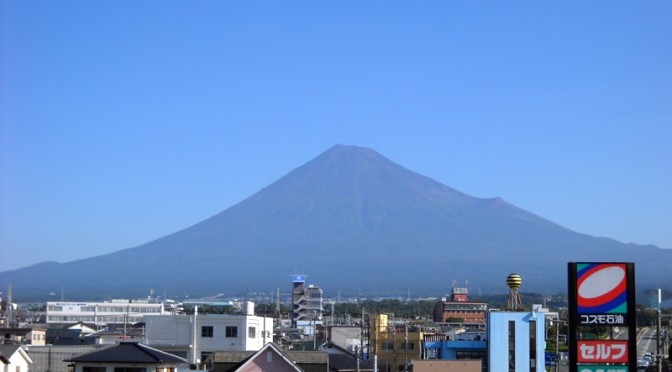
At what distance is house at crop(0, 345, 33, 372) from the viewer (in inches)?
1387

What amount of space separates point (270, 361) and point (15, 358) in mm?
10072

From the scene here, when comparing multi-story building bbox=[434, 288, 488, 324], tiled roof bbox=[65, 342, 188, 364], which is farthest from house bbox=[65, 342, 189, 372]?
multi-story building bbox=[434, 288, 488, 324]

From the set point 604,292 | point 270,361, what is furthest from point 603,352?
point 270,361

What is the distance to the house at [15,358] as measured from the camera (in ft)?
116

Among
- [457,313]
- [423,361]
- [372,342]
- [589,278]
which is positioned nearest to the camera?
[589,278]

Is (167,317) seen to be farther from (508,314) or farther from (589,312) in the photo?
(589,312)

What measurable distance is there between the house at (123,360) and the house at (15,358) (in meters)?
5.36

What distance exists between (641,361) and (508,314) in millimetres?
15568

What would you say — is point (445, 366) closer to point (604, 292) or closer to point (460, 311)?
point (604, 292)

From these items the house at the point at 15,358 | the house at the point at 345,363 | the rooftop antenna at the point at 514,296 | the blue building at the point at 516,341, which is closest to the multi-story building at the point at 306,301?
the rooftop antenna at the point at 514,296

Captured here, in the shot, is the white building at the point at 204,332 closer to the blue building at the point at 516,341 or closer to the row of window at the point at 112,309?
the blue building at the point at 516,341

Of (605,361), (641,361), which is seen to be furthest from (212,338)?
(605,361)

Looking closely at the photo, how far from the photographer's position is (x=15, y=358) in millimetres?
36156

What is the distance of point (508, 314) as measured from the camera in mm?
42125
